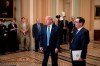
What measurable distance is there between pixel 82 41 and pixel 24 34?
6477 millimetres

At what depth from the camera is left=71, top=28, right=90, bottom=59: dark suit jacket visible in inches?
162

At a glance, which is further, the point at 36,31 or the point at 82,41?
the point at 36,31

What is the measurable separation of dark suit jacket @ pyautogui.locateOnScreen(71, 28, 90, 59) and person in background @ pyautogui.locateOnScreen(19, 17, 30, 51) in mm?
6214

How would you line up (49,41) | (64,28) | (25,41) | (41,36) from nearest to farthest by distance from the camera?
(49,41) → (41,36) → (25,41) → (64,28)

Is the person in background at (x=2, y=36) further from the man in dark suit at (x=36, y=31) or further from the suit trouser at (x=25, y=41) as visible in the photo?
the man in dark suit at (x=36, y=31)

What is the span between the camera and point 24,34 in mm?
10320

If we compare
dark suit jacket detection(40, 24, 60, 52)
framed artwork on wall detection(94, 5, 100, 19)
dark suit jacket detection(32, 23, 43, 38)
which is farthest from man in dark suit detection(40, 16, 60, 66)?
framed artwork on wall detection(94, 5, 100, 19)

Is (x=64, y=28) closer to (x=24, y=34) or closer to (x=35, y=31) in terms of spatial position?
(x=35, y=31)

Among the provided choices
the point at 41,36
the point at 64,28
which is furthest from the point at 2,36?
the point at 41,36

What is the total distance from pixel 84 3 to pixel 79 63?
8074 millimetres

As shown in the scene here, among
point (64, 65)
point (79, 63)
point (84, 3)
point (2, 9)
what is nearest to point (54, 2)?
point (84, 3)

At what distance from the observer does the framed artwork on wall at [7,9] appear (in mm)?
10477

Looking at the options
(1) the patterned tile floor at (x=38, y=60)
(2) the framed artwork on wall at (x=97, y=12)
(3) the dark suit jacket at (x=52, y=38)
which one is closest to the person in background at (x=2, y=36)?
(1) the patterned tile floor at (x=38, y=60)

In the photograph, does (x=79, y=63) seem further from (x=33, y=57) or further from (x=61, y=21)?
(x=61, y=21)
